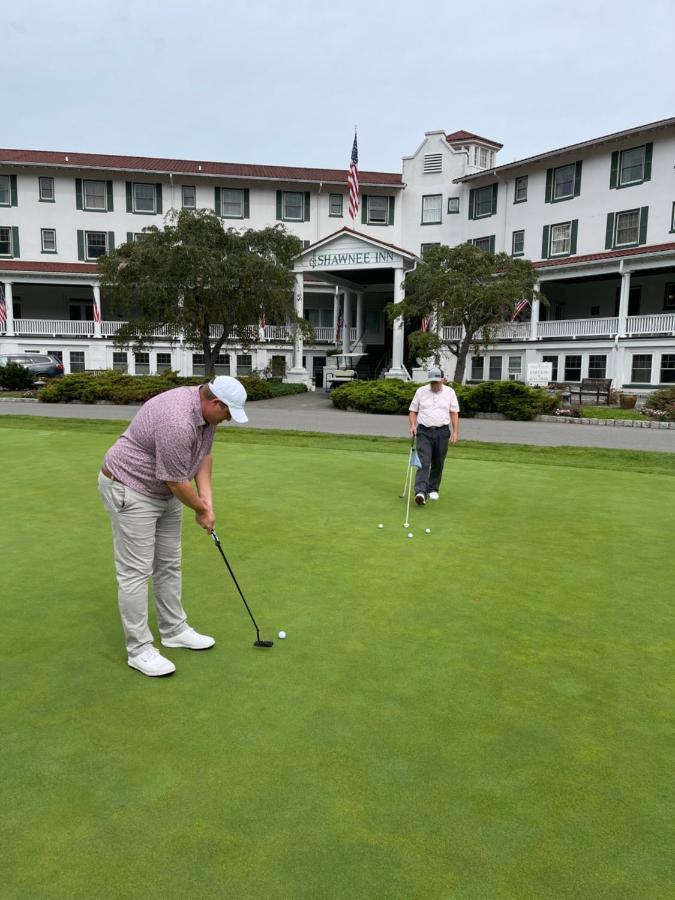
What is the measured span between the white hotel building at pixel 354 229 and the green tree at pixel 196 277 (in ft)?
18.9

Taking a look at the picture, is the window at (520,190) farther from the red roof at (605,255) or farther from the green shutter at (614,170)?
the green shutter at (614,170)

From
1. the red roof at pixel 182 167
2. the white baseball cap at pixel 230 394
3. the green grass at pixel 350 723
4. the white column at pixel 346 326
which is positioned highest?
the red roof at pixel 182 167

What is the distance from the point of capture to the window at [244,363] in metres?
41.6

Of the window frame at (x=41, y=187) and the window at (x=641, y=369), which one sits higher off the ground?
the window frame at (x=41, y=187)

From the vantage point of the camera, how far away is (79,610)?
16.2 feet

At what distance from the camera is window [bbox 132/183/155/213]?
138ft

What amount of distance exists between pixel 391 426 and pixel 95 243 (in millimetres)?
29893

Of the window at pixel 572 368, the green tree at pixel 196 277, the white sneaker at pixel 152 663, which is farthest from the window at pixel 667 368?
the white sneaker at pixel 152 663

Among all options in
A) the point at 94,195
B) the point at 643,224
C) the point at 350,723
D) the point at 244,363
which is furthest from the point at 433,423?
the point at 94,195

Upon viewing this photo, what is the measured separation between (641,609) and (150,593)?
12.1 ft

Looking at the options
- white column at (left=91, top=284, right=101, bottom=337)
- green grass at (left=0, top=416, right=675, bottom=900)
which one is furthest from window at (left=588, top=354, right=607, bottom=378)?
green grass at (left=0, top=416, right=675, bottom=900)

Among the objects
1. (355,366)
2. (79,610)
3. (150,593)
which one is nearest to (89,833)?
(79,610)

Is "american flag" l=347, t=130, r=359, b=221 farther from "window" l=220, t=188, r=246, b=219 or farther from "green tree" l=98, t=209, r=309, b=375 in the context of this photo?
"window" l=220, t=188, r=246, b=219

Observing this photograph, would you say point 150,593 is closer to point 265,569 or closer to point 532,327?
point 265,569
